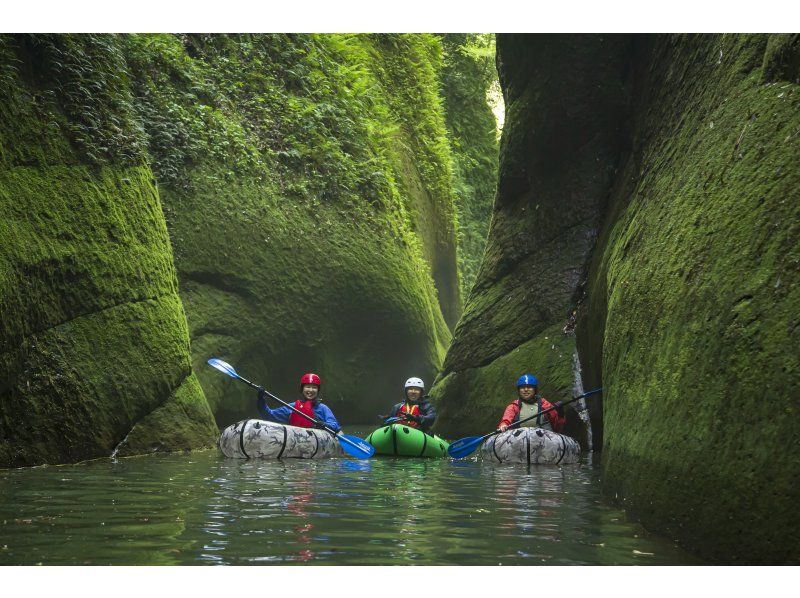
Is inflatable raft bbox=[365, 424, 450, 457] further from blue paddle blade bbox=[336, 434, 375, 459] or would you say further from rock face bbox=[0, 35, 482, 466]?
rock face bbox=[0, 35, 482, 466]

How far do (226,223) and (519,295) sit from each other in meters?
6.12

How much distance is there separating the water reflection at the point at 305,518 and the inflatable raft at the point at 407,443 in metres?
2.66

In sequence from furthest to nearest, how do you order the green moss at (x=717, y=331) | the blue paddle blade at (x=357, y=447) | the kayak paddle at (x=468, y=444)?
the blue paddle blade at (x=357, y=447)
the kayak paddle at (x=468, y=444)
the green moss at (x=717, y=331)

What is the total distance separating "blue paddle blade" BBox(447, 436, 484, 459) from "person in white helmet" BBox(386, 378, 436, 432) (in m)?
1.26

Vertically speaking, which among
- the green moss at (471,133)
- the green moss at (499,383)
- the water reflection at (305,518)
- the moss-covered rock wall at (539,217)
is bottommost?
the water reflection at (305,518)

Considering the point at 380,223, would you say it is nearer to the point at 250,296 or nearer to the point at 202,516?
the point at 250,296

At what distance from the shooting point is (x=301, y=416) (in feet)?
44.9

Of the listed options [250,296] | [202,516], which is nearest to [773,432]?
[202,516]

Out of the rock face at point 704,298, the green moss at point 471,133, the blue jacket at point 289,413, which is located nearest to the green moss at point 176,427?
the blue jacket at point 289,413

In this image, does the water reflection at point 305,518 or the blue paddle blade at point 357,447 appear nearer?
the water reflection at point 305,518

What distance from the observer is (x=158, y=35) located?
670 inches

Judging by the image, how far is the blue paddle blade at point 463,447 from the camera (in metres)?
12.4

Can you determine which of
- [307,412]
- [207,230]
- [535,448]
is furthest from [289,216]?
[535,448]

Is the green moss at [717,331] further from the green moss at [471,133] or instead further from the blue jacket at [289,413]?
the green moss at [471,133]
